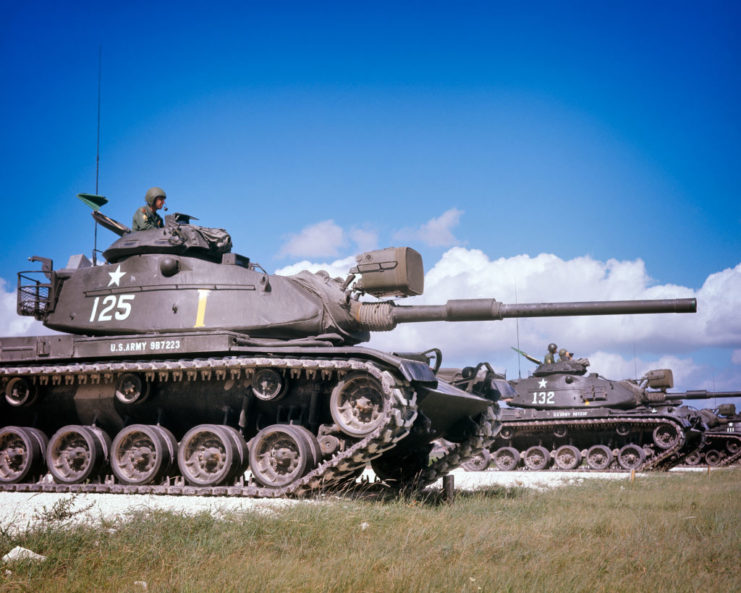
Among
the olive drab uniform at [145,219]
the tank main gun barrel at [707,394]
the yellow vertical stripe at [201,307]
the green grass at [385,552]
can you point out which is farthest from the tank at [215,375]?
the tank main gun barrel at [707,394]

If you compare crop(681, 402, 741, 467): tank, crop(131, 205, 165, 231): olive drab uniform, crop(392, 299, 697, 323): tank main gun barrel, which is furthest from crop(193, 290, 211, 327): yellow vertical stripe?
crop(681, 402, 741, 467): tank

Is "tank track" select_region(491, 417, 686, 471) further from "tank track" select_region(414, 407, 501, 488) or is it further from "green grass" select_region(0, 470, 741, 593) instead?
"green grass" select_region(0, 470, 741, 593)

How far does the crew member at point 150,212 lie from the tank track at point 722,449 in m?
23.4

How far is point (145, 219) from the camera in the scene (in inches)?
499

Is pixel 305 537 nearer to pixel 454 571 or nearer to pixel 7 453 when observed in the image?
pixel 454 571

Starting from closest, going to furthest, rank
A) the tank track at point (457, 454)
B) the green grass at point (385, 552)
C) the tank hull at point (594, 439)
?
1. the green grass at point (385, 552)
2. the tank track at point (457, 454)
3. the tank hull at point (594, 439)

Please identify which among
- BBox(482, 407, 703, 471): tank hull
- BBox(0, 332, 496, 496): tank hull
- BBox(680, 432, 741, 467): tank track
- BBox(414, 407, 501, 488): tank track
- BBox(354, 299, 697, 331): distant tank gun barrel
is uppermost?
BBox(354, 299, 697, 331): distant tank gun barrel

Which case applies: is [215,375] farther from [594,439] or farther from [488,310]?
[594,439]

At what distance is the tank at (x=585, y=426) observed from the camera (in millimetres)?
22406

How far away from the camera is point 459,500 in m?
11.0

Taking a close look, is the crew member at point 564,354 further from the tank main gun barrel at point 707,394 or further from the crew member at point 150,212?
the crew member at point 150,212

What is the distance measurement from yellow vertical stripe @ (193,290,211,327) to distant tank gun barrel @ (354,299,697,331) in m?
2.32

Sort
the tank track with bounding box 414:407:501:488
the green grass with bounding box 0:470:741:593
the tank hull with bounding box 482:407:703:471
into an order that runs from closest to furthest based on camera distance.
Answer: the green grass with bounding box 0:470:741:593
the tank track with bounding box 414:407:501:488
the tank hull with bounding box 482:407:703:471

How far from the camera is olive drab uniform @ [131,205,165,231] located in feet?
41.5
